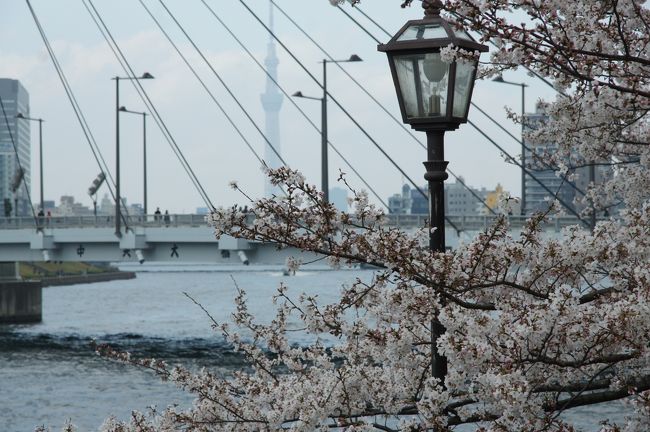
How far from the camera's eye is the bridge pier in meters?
78.6

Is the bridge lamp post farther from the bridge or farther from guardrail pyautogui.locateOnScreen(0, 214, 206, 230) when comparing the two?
guardrail pyautogui.locateOnScreen(0, 214, 206, 230)

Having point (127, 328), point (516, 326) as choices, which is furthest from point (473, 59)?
point (127, 328)

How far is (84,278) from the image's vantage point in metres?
153

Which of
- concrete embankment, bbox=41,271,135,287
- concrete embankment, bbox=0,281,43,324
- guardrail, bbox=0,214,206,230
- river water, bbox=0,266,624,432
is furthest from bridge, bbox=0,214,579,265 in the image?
concrete embankment, bbox=41,271,135,287

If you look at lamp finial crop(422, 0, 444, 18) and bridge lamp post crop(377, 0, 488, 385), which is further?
bridge lamp post crop(377, 0, 488, 385)

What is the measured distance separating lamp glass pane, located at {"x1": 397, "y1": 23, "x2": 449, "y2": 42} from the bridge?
3968 centimetres

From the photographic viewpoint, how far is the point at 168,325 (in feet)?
250

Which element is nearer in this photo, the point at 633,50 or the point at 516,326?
the point at 516,326

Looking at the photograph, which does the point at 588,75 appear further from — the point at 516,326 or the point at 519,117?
the point at 519,117

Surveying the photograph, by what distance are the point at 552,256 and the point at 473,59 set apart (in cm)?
175

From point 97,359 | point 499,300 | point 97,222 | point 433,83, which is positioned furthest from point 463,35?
point 97,222

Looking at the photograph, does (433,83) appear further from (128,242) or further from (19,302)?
(19,302)

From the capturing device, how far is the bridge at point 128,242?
51.0 meters

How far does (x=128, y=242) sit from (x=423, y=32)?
155 feet
